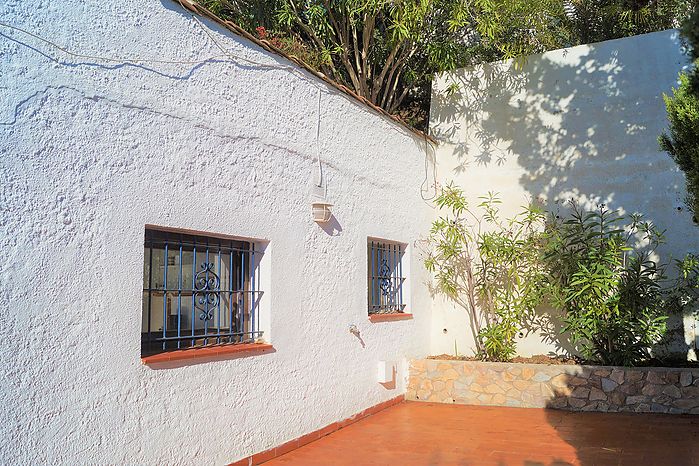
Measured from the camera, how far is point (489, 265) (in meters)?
9.34

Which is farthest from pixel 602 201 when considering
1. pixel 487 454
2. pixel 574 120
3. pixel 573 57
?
pixel 487 454

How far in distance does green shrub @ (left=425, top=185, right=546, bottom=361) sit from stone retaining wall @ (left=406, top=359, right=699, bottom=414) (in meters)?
0.52

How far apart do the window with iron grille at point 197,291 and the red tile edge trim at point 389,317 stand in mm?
2288

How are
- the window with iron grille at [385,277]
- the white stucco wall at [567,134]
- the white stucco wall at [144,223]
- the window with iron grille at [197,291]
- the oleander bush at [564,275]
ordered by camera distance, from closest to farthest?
the white stucco wall at [144,223] → the window with iron grille at [197,291] → the oleander bush at [564,275] → the window with iron grille at [385,277] → the white stucco wall at [567,134]

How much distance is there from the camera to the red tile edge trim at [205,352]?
4602 millimetres

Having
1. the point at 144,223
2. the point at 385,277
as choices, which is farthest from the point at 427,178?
the point at 144,223

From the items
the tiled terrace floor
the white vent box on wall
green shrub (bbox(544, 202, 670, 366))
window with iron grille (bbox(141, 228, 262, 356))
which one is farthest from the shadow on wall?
window with iron grille (bbox(141, 228, 262, 356))

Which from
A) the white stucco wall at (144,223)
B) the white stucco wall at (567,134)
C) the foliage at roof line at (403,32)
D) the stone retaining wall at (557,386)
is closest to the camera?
the white stucco wall at (144,223)

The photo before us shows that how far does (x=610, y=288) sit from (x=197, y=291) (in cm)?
522

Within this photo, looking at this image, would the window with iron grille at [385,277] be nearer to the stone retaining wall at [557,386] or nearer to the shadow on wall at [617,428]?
the stone retaining wall at [557,386]

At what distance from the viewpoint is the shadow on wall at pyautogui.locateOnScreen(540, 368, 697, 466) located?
5.95 m

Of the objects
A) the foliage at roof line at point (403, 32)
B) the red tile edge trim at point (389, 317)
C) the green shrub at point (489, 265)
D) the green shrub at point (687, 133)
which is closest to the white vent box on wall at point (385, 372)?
the red tile edge trim at point (389, 317)

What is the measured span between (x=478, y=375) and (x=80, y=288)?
19.3 ft

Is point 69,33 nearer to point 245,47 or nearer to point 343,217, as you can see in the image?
point 245,47
